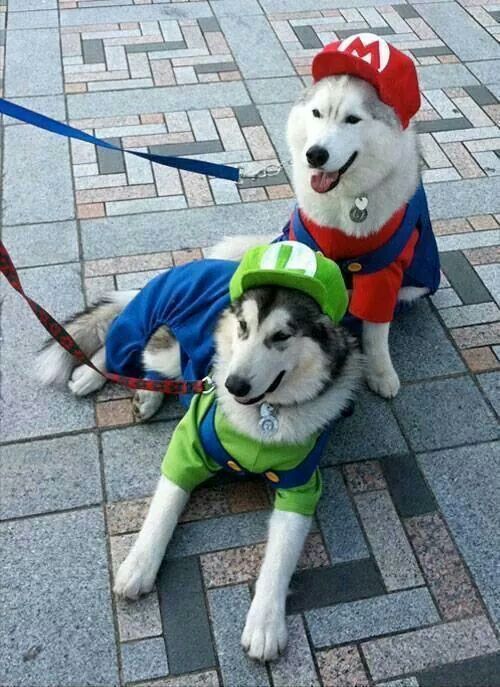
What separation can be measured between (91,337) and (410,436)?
1.46m

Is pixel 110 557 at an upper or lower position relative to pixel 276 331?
lower

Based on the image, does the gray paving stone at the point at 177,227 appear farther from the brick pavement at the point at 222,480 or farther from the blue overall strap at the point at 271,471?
the blue overall strap at the point at 271,471

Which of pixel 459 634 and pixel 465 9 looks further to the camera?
pixel 465 9

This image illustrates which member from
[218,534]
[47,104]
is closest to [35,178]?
[47,104]

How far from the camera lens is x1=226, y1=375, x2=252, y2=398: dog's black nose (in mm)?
2382

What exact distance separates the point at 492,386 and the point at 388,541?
1019 mm

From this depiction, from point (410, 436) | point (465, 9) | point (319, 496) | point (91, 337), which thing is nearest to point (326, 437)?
point (319, 496)

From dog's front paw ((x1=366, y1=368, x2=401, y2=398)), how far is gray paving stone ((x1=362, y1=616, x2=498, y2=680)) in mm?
1073

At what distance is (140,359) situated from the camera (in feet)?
10.5

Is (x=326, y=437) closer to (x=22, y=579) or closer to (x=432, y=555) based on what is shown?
(x=432, y=555)

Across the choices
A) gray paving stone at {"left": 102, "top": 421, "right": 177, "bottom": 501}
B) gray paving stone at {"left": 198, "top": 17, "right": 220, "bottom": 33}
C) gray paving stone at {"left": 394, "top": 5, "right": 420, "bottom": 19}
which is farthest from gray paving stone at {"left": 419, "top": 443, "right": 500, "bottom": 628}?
gray paving stone at {"left": 394, "top": 5, "right": 420, "bottom": 19}

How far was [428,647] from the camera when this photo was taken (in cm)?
250

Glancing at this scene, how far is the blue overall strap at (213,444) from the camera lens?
8.86 ft

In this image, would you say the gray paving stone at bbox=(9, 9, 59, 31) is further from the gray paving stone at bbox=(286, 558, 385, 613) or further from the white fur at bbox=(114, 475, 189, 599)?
the gray paving stone at bbox=(286, 558, 385, 613)
